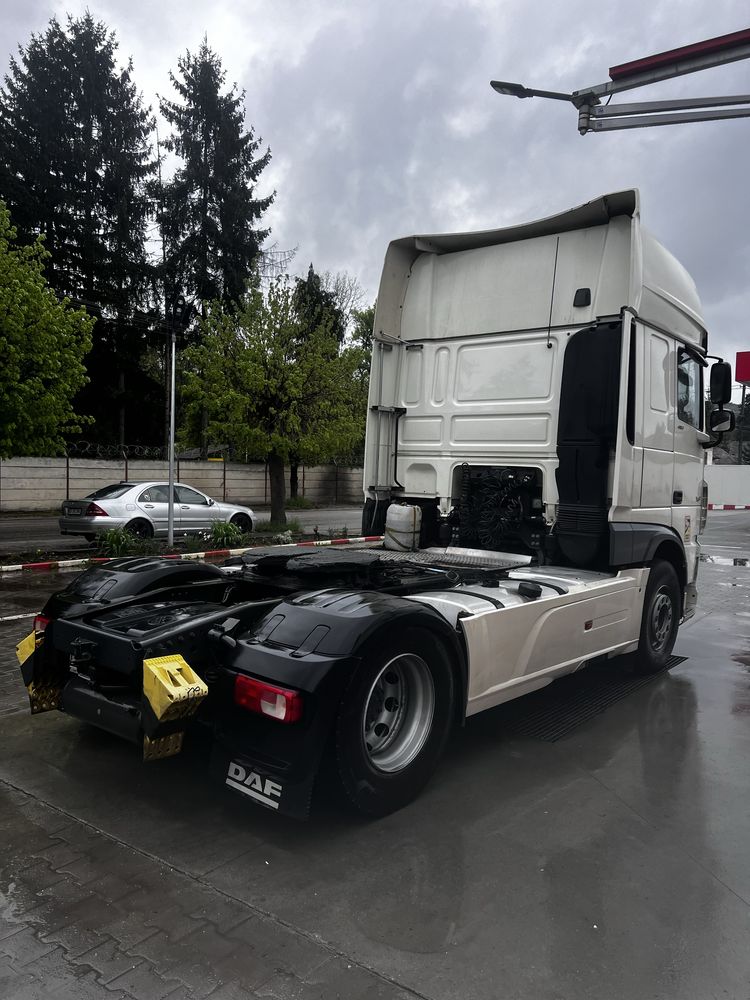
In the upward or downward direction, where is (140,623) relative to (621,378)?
downward

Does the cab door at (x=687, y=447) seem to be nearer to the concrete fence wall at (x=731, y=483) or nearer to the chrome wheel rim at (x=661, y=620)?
the chrome wheel rim at (x=661, y=620)

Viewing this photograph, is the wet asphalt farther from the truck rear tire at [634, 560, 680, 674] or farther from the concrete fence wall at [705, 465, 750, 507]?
the concrete fence wall at [705, 465, 750, 507]

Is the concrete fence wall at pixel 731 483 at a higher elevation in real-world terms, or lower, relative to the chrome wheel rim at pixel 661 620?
higher

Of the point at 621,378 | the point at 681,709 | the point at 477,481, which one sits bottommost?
the point at 681,709

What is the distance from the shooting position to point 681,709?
5602 mm

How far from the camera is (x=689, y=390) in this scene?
6.69 meters

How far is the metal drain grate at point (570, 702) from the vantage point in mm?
5055

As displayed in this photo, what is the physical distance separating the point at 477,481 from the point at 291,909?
397 centimetres

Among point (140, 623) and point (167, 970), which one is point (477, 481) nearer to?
point (140, 623)

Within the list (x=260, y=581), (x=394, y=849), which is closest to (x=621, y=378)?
(x=260, y=581)

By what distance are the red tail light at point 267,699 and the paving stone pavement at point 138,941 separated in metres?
0.72

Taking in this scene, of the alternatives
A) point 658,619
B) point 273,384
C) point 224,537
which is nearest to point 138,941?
point 658,619

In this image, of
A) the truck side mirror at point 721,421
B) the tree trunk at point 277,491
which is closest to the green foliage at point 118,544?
the tree trunk at point 277,491

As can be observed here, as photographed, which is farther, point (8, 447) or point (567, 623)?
point (8, 447)
